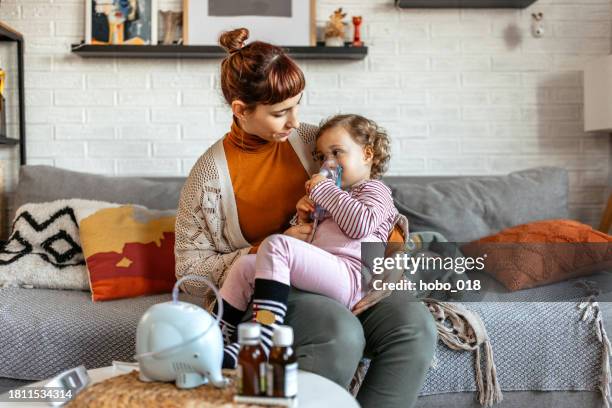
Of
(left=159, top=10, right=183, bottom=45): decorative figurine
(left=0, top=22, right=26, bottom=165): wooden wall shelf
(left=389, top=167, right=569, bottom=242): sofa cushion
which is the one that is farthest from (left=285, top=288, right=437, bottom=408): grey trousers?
(left=0, top=22, right=26, bottom=165): wooden wall shelf

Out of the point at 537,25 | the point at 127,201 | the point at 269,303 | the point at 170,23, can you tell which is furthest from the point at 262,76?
the point at 537,25

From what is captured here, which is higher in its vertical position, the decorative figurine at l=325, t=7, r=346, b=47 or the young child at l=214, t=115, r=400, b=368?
the decorative figurine at l=325, t=7, r=346, b=47

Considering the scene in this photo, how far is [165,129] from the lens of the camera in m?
2.83

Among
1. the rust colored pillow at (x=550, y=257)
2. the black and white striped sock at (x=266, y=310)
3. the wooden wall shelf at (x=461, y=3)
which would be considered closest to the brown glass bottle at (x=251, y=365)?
the black and white striped sock at (x=266, y=310)

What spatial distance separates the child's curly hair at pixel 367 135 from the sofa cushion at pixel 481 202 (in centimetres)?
58

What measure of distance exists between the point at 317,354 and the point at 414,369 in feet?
0.74

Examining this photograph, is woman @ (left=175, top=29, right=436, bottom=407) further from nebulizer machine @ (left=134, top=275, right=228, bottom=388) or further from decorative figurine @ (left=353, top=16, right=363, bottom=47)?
decorative figurine @ (left=353, top=16, right=363, bottom=47)

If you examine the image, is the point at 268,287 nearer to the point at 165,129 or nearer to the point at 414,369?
the point at 414,369

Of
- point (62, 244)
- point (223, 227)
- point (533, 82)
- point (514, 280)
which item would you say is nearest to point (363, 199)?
point (223, 227)

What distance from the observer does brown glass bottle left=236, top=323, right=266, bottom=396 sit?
3.59 feet

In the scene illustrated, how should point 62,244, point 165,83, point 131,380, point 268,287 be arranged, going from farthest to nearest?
point 165,83, point 62,244, point 268,287, point 131,380

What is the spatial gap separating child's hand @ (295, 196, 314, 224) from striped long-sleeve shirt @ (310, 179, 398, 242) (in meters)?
0.05

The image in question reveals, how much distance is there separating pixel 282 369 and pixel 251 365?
0.17ft

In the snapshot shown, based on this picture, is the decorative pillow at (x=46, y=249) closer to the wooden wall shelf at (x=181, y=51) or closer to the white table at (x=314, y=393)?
the wooden wall shelf at (x=181, y=51)
